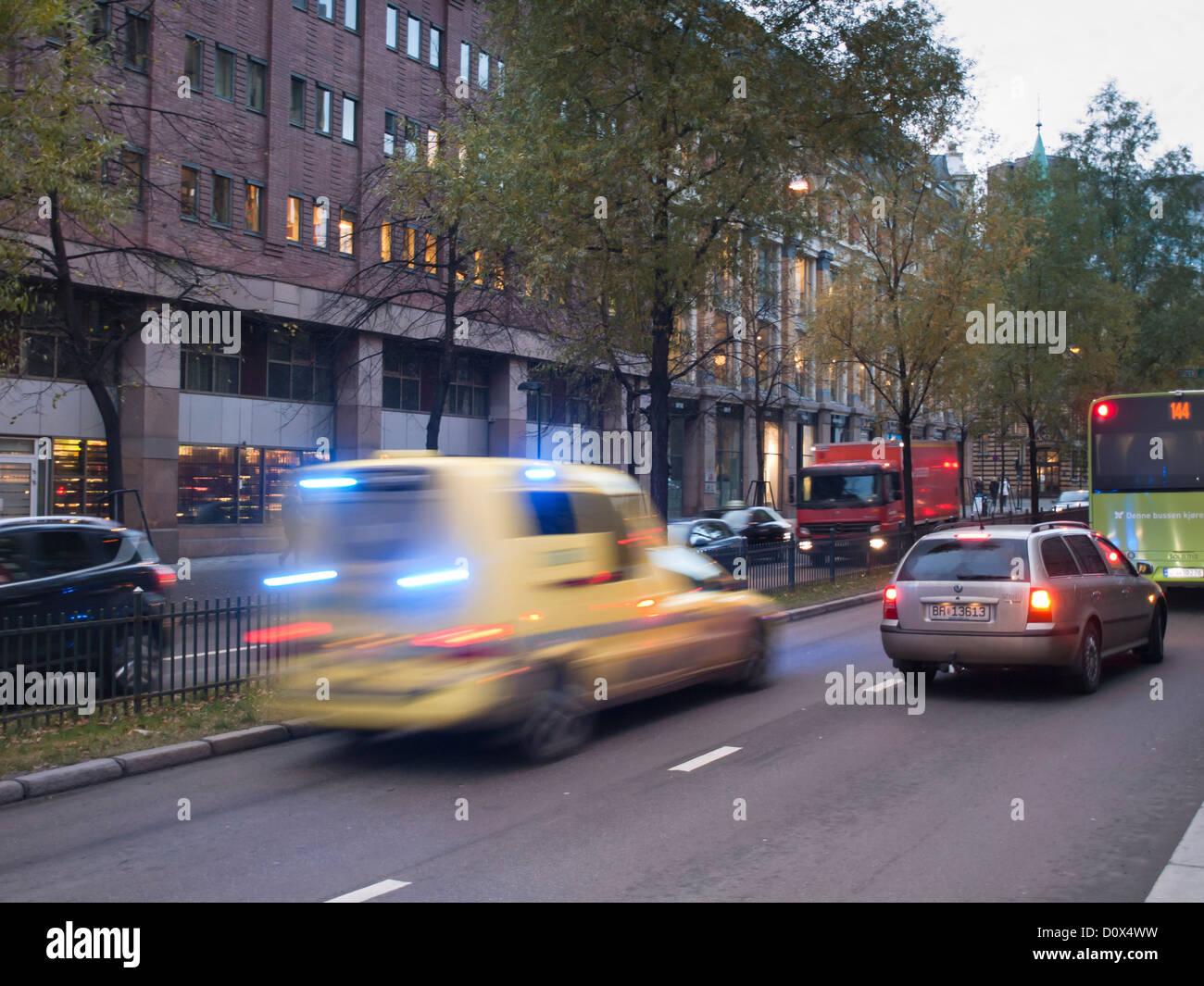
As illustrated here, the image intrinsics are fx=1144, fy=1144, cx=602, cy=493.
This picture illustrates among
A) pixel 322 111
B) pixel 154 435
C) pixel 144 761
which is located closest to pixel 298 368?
pixel 154 435

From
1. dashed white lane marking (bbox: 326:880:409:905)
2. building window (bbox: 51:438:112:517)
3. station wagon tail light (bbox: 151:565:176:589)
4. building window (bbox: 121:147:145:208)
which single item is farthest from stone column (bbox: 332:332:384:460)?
dashed white lane marking (bbox: 326:880:409:905)

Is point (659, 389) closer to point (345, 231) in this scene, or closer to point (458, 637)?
point (458, 637)

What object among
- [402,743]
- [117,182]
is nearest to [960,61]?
[117,182]

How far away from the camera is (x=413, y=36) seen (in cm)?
3588

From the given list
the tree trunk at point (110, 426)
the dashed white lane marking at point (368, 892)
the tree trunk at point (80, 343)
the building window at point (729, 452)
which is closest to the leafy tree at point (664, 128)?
the tree trunk at point (80, 343)

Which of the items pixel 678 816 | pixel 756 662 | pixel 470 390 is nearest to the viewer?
pixel 678 816

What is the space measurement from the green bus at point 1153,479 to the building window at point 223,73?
23.2 meters

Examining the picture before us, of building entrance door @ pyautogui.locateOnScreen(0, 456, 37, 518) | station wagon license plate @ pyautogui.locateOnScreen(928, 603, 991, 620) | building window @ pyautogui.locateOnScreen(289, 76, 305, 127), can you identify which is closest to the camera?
station wagon license plate @ pyautogui.locateOnScreen(928, 603, 991, 620)

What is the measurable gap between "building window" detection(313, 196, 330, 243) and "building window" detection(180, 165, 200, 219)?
3924 mm

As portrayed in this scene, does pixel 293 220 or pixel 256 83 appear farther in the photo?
pixel 293 220

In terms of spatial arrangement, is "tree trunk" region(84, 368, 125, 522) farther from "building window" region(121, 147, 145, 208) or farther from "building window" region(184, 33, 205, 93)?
"building window" region(184, 33, 205, 93)

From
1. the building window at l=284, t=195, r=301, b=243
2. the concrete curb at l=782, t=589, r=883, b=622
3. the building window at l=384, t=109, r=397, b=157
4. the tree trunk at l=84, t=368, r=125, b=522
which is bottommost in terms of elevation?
the concrete curb at l=782, t=589, r=883, b=622

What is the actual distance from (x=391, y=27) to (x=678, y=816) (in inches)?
1307

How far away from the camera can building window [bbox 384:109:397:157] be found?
112 ft
